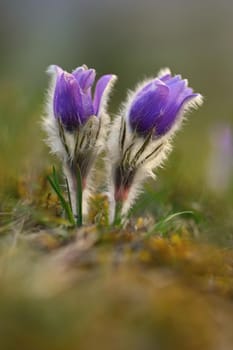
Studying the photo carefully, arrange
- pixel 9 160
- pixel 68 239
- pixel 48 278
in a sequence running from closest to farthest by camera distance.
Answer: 1. pixel 48 278
2. pixel 68 239
3. pixel 9 160

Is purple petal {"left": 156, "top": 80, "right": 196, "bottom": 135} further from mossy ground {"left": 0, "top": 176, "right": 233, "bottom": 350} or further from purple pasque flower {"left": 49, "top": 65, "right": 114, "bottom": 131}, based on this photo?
mossy ground {"left": 0, "top": 176, "right": 233, "bottom": 350}

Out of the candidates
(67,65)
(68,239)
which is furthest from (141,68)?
(68,239)

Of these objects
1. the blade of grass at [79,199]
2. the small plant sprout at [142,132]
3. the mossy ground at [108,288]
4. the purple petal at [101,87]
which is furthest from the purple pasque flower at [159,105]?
the mossy ground at [108,288]

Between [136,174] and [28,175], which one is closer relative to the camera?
[136,174]

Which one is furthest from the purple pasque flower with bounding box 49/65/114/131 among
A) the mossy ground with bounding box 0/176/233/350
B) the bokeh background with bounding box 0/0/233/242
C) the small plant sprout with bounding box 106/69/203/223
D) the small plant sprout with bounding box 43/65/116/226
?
the bokeh background with bounding box 0/0/233/242

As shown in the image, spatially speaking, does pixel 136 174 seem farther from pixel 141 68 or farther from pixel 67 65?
pixel 141 68

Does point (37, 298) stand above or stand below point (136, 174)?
below
